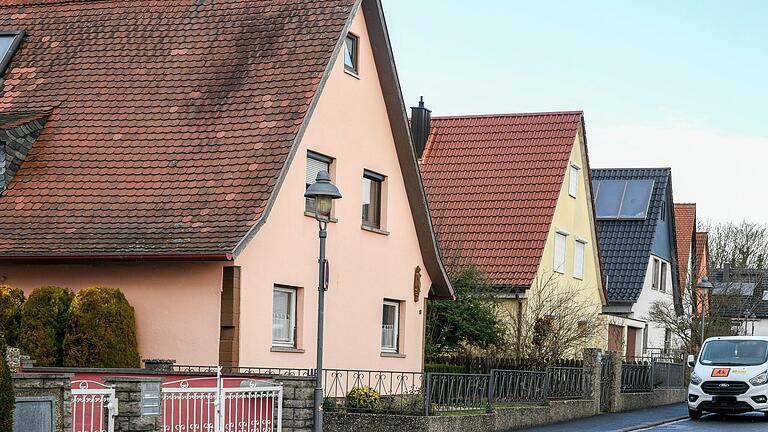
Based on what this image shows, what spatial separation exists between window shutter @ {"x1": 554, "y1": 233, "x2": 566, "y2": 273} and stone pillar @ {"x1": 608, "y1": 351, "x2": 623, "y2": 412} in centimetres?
603

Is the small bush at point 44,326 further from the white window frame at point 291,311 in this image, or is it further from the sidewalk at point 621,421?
the sidewalk at point 621,421

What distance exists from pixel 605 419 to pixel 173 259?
37.7ft

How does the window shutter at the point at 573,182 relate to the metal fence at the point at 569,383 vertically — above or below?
above

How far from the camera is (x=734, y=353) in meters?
28.5

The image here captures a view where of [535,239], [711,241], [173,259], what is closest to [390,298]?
[173,259]

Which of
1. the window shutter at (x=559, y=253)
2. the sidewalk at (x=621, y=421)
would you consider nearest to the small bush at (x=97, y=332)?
the sidewalk at (x=621, y=421)

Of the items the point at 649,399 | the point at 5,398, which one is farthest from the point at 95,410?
the point at 649,399

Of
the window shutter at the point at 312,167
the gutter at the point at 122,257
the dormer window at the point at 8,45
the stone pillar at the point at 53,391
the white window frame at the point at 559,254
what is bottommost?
the stone pillar at the point at 53,391

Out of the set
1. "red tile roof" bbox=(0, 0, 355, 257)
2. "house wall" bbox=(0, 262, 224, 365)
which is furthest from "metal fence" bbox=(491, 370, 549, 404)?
"red tile roof" bbox=(0, 0, 355, 257)

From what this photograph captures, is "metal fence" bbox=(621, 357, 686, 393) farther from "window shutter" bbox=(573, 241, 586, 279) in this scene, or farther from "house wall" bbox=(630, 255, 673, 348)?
"house wall" bbox=(630, 255, 673, 348)

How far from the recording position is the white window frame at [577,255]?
38.3 m

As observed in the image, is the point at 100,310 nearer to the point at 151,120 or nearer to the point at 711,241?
the point at 151,120

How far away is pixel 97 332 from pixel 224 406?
3941 millimetres

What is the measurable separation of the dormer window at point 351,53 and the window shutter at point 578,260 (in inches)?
622
